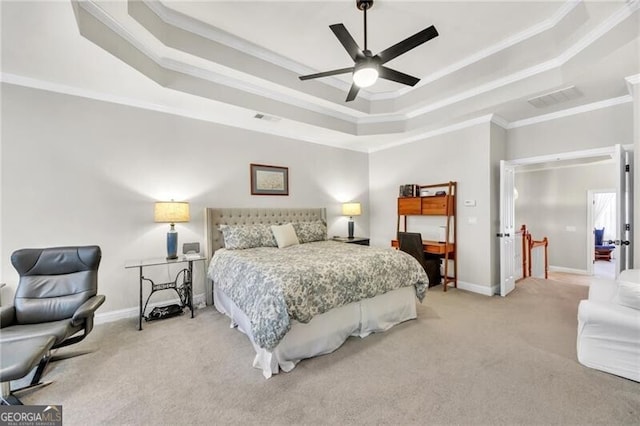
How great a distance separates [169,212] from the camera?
3412 mm

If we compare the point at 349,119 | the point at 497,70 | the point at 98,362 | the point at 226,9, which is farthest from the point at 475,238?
the point at 98,362

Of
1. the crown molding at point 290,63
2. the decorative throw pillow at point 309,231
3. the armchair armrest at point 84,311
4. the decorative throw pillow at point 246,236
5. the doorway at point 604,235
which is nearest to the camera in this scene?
the armchair armrest at point 84,311

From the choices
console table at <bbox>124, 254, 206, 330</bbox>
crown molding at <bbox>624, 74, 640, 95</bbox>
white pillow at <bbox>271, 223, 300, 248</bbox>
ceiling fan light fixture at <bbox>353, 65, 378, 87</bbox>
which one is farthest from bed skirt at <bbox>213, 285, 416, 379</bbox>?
crown molding at <bbox>624, 74, 640, 95</bbox>

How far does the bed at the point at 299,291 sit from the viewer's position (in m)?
2.23

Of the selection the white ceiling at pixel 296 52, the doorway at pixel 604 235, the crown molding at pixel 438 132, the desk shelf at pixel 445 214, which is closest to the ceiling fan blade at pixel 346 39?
the white ceiling at pixel 296 52

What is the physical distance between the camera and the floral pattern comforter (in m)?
2.19

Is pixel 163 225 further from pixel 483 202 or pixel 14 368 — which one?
pixel 483 202

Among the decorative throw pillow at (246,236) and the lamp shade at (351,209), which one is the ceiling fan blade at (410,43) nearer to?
the decorative throw pillow at (246,236)

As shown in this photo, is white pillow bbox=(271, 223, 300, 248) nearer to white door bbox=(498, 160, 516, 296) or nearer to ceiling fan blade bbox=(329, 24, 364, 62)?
ceiling fan blade bbox=(329, 24, 364, 62)

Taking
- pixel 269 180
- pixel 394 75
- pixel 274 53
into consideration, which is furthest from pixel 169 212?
pixel 394 75

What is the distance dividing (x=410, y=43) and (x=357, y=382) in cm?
279

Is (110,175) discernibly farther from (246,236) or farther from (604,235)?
(604,235)

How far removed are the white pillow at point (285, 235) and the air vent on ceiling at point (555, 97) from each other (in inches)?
148

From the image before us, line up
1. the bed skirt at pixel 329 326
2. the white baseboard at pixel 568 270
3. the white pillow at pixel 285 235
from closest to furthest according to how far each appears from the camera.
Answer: the bed skirt at pixel 329 326 → the white pillow at pixel 285 235 → the white baseboard at pixel 568 270
